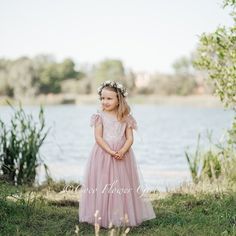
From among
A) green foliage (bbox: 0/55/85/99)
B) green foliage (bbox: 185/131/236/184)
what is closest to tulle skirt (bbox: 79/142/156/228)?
green foliage (bbox: 185/131/236/184)

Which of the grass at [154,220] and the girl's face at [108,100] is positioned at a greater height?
the girl's face at [108,100]

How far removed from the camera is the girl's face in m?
4.40

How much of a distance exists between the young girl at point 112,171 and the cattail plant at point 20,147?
7.52 ft

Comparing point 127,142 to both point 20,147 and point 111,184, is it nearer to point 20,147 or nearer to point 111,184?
point 111,184

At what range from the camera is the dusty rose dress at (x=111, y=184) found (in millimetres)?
4301

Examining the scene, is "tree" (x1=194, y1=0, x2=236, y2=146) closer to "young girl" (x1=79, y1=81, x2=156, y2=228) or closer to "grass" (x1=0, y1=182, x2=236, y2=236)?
"grass" (x1=0, y1=182, x2=236, y2=236)

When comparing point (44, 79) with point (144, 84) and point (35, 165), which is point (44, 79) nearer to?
point (144, 84)

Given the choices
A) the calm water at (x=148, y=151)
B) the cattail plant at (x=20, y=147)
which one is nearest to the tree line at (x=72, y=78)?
the calm water at (x=148, y=151)

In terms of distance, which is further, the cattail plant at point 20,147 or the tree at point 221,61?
the cattail plant at point 20,147

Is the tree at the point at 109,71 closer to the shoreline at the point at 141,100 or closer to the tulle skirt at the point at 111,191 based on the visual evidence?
the shoreline at the point at 141,100

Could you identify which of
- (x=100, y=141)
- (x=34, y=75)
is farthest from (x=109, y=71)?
(x=100, y=141)

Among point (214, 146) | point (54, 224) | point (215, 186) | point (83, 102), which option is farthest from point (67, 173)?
point (83, 102)

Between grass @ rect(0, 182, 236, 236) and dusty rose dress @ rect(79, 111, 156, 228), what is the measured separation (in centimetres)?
12

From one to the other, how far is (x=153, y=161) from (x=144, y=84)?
3050 centimetres
